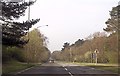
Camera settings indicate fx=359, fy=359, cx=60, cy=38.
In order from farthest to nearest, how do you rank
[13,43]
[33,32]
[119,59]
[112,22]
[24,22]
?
[112,22] < [33,32] < [119,59] < [24,22] < [13,43]

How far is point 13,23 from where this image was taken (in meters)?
37.8

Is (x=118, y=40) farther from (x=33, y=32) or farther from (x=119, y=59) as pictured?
(x=33, y=32)

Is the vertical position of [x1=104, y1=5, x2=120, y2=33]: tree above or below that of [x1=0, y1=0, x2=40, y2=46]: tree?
above

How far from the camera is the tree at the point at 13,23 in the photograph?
34.9 metres

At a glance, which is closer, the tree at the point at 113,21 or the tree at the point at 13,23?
the tree at the point at 13,23

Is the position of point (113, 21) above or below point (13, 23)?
above

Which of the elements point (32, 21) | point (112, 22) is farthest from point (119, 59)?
point (32, 21)

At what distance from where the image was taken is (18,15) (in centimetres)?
3612

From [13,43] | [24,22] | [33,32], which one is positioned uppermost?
[33,32]

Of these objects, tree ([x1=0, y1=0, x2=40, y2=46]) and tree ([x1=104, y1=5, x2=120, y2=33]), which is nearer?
tree ([x1=0, y1=0, x2=40, y2=46])

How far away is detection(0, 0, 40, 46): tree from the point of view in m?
34.9

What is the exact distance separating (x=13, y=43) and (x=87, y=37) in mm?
136833

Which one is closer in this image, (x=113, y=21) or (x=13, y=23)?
(x=13, y=23)

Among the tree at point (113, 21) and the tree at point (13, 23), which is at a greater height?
the tree at point (113, 21)
